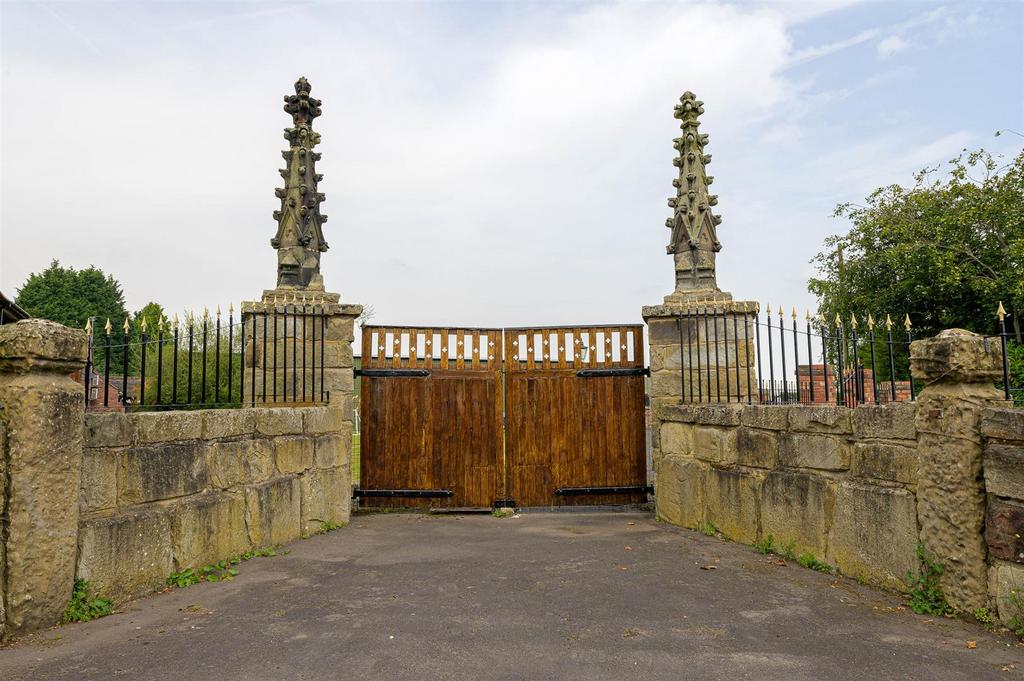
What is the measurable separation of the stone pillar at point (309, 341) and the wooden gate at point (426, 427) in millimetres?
540

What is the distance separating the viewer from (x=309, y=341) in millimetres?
7781

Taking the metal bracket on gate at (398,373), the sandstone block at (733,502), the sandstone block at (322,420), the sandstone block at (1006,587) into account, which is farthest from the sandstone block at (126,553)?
the sandstone block at (1006,587)

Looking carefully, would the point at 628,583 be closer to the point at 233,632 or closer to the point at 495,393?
the point at 233,632

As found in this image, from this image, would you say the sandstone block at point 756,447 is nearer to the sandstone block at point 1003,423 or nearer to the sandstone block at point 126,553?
the sandstone block at point 1003,423

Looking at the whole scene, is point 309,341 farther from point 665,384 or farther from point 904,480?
point 904,480

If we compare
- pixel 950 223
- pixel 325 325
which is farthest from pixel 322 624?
pixel 950 223

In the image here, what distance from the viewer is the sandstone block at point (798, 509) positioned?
5.17m

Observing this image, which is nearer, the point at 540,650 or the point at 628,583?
the point at 540,650

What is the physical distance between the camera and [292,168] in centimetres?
825

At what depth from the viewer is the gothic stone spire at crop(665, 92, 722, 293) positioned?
26.4ft

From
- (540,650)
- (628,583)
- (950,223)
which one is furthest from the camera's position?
(950,223)

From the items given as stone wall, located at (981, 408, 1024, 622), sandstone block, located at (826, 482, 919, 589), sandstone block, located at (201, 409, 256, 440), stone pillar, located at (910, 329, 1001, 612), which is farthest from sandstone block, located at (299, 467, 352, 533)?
stone wall, located at (981, 408, 1024, 622)

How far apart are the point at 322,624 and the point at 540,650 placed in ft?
4.37

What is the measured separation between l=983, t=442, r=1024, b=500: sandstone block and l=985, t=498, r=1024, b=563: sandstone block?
6cm
